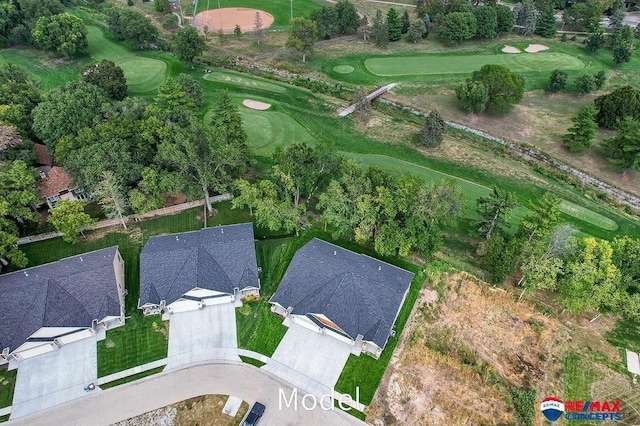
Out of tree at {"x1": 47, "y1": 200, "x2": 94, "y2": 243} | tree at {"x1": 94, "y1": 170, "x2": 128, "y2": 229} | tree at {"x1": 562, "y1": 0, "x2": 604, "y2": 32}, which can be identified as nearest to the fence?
tree at {"x1": 94, "y1": 170, "x2": 128, "y2": 229}

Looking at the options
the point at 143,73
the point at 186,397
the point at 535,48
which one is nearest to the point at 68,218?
the point at 186,397

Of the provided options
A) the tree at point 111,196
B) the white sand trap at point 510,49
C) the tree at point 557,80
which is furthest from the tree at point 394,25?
the tree at point 111,196

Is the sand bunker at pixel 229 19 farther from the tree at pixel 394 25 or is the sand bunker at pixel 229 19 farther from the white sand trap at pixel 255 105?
the white sand trap at pixel 255 105

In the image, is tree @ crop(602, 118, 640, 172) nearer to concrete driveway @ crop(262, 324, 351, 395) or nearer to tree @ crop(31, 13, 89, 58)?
concrete driveway @ crop(262, 324, 351, 395)

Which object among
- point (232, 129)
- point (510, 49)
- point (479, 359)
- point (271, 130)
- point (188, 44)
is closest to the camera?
point (479, 359)

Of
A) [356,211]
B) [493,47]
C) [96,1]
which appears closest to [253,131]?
[356,211]

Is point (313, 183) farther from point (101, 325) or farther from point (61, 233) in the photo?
point (61, 233)

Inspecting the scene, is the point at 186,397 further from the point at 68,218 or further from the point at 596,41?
the point at 596,41
